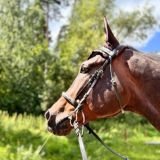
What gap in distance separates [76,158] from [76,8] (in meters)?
16.5

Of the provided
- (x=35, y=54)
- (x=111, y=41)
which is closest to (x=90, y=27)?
(x=35, y=54)

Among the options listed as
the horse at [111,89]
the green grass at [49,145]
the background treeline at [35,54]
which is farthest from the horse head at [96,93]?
the background treeline at [35,54]

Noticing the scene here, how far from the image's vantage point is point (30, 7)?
25.1 metres

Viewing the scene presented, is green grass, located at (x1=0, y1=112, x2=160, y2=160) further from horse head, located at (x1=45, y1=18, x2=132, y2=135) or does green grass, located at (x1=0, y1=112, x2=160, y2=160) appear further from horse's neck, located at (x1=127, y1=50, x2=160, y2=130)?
horse's neck, located at (x1=127, y1=50, x2=160, y2=130)

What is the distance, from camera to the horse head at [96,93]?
285cm

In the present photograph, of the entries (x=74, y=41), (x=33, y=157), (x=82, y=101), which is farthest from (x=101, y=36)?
(x=82, y=101)

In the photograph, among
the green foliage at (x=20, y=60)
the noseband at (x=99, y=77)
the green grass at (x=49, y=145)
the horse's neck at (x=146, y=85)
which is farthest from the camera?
the green foliage at (x=20, y=60)

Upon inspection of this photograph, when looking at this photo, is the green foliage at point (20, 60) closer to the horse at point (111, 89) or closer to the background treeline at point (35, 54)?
the background treeline at point (35, 54)

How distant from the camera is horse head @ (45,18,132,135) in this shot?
2.85m

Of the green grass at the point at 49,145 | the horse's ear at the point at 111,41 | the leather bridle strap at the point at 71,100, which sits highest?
the horse's ear at the point at 111,41

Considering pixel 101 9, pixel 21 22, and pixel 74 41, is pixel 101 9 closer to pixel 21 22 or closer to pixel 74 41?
pixel 74 41

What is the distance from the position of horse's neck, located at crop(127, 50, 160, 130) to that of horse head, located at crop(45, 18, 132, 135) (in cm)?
6

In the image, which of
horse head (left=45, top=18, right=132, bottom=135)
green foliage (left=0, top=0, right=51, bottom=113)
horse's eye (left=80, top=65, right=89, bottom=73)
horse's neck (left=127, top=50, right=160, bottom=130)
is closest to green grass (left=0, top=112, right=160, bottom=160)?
green foliage (left=0, top=0, right=51, bottom=113)

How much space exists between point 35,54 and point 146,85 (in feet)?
71.7
